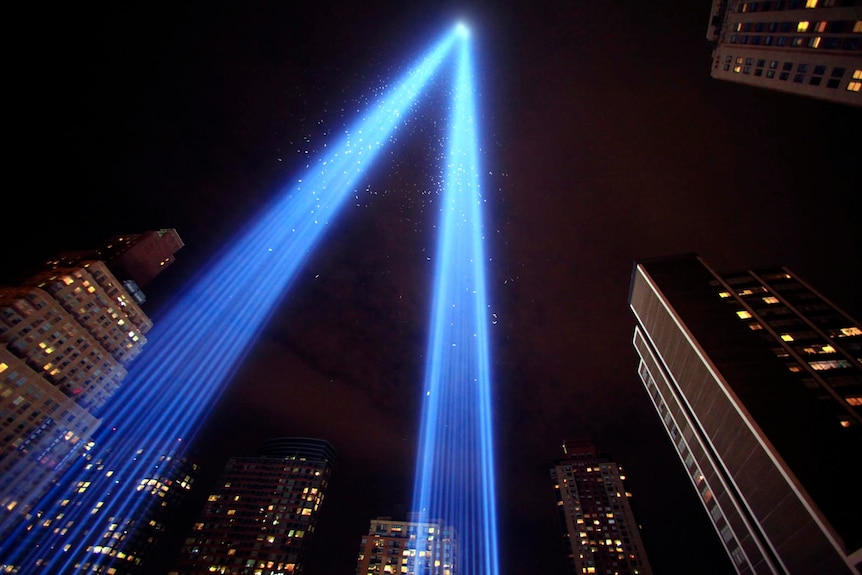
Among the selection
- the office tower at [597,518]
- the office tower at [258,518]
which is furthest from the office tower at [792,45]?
the office tower at [258,518]

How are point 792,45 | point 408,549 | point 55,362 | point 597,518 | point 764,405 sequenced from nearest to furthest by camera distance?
point 764,405 → point 792,45 → point 55,362 → point 408,549 → point 597,518

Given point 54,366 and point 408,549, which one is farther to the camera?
point 408,549

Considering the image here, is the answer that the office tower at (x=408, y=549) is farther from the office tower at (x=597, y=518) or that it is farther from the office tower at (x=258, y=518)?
the office tower at (x=597, y=518)

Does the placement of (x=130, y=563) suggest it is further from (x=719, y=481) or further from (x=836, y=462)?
(x=836, y=462)

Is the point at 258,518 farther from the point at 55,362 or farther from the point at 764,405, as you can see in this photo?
the point at 764,405

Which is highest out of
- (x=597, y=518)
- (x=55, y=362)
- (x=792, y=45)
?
(x=792, y=45)

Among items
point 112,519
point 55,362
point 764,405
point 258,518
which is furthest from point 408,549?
point 764,405
